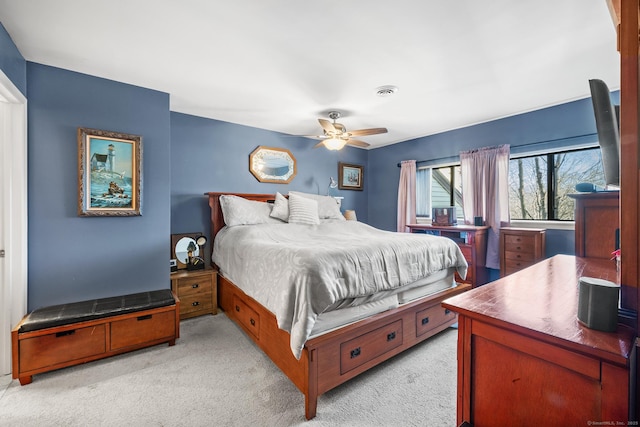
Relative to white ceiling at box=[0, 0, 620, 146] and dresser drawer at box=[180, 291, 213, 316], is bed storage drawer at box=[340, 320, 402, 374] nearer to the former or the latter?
dresser drawer at box=[180, 291, 213, 316]

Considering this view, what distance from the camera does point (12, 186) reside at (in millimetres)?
2082

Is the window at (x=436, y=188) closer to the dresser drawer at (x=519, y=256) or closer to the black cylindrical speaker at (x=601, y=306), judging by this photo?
the dresser drawer at (x=519, y=256)

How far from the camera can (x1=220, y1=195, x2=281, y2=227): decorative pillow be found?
11.1ft

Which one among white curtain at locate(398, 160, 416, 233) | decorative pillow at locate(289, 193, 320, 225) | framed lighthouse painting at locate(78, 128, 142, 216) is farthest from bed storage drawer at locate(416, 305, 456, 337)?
framed lighthouse painting at locate(78, 128, 142, 216)

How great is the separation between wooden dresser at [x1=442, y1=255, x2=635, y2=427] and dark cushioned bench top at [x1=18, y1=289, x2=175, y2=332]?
2404 millimetres

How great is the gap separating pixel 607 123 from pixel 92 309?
3.34 metres

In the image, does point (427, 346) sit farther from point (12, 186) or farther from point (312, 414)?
point (12, 186)

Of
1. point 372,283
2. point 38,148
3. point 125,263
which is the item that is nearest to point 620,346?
point 372,283

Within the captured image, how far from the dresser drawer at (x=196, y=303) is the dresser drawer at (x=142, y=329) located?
66 cm

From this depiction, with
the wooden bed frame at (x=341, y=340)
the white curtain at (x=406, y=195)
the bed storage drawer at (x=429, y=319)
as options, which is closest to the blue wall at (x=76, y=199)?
the wooden bed frame at (x=341, y=340)

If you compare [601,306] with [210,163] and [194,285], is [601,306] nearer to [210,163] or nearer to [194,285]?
[194,285]

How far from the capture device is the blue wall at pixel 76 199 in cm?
227

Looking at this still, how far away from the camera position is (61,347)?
202 cm

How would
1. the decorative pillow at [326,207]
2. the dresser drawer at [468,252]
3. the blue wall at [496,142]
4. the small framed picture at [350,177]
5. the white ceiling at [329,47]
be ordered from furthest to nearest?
the small framed picture at [350,177] < the decorative pillow at [326,207] < the dresser drawer at [468,252] < the blue wall at [496,142] < the white ceiling at [329,47]
